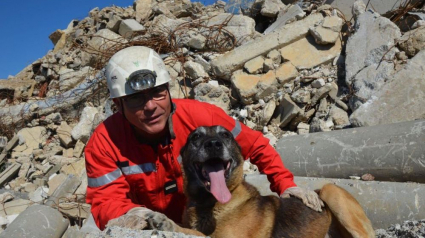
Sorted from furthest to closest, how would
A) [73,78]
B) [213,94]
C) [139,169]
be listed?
1. [73,78]
2. [213,94]
3. [139,169]

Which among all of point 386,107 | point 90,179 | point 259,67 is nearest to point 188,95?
point 259,67

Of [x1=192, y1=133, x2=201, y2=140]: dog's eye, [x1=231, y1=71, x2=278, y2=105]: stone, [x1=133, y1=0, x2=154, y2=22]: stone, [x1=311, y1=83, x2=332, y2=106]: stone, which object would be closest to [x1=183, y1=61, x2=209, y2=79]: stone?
[x1=231, y1=71, x2=278, y2=105]: stone

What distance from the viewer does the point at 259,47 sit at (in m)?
7.92

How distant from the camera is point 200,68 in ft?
27.1

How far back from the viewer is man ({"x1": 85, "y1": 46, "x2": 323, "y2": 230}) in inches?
146

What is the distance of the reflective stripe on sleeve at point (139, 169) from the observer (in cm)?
389

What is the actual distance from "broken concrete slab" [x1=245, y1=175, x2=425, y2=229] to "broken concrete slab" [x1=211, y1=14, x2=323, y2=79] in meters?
4.17

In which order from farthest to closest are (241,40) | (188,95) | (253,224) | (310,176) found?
(241,40) → (188,95) → (310,176) → (253,224)

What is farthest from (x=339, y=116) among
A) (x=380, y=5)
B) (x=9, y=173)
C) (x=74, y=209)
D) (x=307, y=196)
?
(x=9, y=173)

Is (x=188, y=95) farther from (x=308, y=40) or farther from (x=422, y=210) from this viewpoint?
(x=422, y=210)

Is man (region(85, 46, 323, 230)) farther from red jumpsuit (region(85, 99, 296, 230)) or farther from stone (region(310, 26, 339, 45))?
stone (region(310, 26, 339, 45))

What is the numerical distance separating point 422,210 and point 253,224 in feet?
4.97

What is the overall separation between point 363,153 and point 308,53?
11.8ft

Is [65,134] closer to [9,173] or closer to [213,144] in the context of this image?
[9,173]
